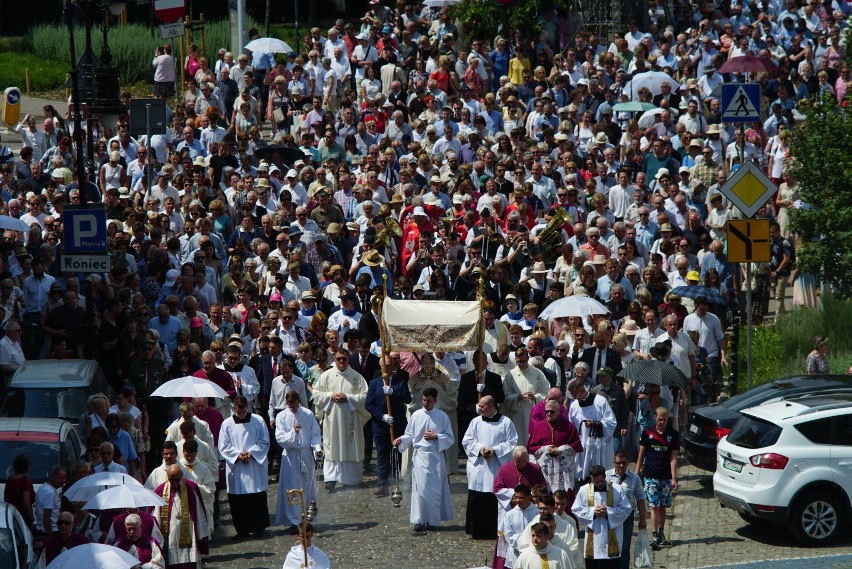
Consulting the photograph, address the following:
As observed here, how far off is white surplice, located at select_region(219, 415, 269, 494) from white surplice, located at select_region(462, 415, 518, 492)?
8.03 feet

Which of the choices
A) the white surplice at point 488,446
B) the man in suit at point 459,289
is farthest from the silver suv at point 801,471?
the man in suit at point 459,289

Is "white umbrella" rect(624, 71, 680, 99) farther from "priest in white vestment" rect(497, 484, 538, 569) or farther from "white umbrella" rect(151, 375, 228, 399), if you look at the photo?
"priest in white vestment" rect(497, 484, 538, 569)

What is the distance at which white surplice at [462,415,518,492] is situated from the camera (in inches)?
752

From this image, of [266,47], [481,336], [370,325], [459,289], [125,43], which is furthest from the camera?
[125,43]

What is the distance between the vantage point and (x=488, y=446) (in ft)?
62.9

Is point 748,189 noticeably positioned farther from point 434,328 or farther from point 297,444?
point 297,444

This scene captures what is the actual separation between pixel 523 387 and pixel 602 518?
4.33 meters

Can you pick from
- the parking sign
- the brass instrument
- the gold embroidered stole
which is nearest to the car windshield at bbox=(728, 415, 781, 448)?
the gold embroidered stole

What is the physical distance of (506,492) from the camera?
17.8 m

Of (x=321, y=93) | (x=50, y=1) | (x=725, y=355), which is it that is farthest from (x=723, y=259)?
(x=50, y=1)

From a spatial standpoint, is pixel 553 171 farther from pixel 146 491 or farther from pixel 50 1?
pixel 50 1

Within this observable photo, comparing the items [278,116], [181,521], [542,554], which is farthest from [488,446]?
[278,116]

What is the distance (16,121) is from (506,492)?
70.3ft

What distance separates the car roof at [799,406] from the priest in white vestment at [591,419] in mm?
1736
